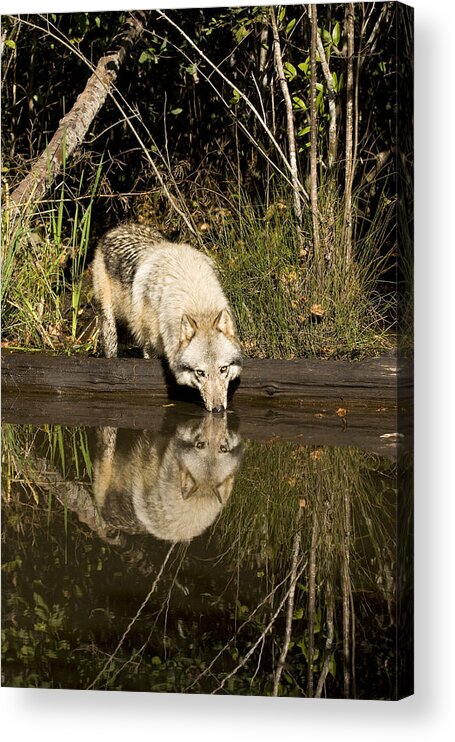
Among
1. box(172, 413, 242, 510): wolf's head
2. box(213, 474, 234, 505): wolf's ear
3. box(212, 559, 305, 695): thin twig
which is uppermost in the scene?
box(172, 413, 242, 510): wolf's head

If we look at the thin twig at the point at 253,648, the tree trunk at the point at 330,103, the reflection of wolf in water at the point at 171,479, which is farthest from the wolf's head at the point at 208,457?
the tree trunk at the point at 330,103

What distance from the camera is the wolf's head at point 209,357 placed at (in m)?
5.42

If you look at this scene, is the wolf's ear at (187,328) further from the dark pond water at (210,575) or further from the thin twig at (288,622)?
the thin twig at (288,622)

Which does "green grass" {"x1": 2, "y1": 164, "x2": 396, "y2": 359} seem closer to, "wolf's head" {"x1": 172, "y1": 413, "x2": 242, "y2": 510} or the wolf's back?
the wolf's back

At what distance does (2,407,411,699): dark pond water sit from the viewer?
166 inches

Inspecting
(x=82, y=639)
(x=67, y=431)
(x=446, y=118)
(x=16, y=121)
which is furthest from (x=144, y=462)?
(x=446, y=118)

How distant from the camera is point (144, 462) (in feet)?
16.7

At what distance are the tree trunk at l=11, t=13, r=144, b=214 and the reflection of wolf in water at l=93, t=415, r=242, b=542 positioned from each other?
3.79 feet

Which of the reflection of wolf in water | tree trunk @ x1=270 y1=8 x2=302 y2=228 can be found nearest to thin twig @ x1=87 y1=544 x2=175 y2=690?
the reflection of wolf in water

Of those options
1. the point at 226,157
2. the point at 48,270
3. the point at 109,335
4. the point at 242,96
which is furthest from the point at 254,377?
the point at 242,96

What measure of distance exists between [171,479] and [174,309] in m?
1.68

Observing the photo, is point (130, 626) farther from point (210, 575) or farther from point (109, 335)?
point (109, 335)

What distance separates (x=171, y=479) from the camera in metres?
4.88

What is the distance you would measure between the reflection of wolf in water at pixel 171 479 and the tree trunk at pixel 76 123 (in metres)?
1.15
